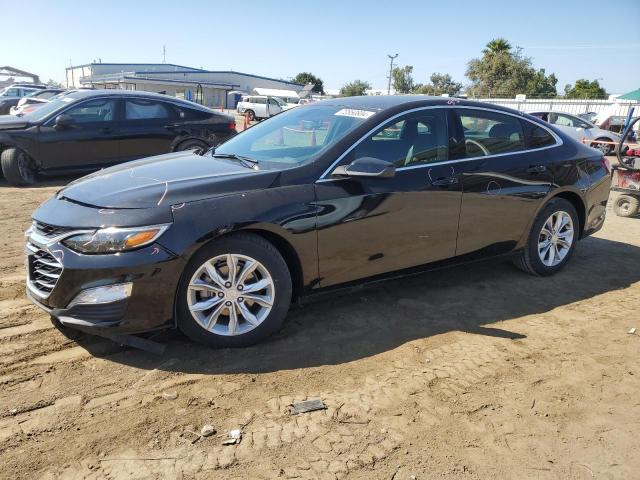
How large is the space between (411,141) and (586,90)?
6183 cm

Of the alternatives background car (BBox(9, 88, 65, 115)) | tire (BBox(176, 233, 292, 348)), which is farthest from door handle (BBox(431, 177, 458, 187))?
background car (BBox(9, 88, 65, 115))

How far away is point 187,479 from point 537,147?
4166mm

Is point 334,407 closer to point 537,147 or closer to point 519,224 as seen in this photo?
point 519,224

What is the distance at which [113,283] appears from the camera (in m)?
3.05

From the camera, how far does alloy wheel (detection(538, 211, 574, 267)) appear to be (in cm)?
504

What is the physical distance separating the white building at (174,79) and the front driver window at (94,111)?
52.7 metres

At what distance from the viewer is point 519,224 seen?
4.75 m

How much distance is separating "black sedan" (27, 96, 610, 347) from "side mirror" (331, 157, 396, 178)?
1 cm

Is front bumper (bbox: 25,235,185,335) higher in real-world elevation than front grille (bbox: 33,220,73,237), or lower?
lower

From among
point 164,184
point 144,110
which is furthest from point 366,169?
point 144,110

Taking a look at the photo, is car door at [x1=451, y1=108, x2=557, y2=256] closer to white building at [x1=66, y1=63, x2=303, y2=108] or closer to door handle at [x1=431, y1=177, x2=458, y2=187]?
door handle at [x1=431, y1=177, x2=458, y2=187]

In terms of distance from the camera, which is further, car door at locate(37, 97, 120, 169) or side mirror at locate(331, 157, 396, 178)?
car door at locate(37, 97, 120, 169)

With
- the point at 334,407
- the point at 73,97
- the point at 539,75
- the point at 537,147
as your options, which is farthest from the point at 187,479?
the point at 539,75

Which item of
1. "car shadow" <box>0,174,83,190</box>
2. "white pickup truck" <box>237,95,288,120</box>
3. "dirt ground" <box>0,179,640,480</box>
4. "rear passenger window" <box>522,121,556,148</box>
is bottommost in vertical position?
"dirt ground" <box>0,179,640,480</box>
